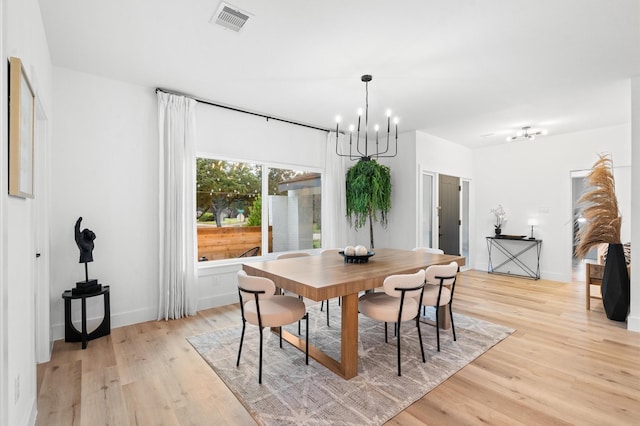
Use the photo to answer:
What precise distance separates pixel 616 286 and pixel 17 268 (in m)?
5.55

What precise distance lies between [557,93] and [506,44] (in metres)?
1.69

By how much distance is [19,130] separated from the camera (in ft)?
4.97

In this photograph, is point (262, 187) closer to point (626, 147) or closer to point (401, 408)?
point (401, 408)

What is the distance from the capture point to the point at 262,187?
15.5 ft

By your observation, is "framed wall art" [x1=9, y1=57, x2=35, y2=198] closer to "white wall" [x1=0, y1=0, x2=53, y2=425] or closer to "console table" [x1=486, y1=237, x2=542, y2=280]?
"white wall" [x1=0, y1=0, x2=53, y2=425]

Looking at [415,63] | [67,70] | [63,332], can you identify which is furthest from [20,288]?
[415,63]

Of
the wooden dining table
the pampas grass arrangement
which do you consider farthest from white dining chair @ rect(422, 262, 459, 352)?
the pampas grass arrangement

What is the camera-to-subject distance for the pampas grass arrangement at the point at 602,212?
12.5ft

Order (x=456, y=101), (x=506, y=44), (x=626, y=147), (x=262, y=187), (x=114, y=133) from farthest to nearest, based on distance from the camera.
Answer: (x=626, y=147) < (x=262, y=187) < (x=456, y=101) < (x=114, y=133) < (x=506, y=44)

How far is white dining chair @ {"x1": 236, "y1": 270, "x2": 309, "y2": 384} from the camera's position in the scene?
227 cm

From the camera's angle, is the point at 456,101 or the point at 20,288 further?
A: the point at 456,101

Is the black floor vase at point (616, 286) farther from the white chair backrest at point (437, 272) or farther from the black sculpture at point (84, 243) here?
the black sculpture at point (84, 243)

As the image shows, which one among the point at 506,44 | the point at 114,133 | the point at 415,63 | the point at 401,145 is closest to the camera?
the point at 506,44

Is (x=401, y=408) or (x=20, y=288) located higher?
(x=20, y=288)
